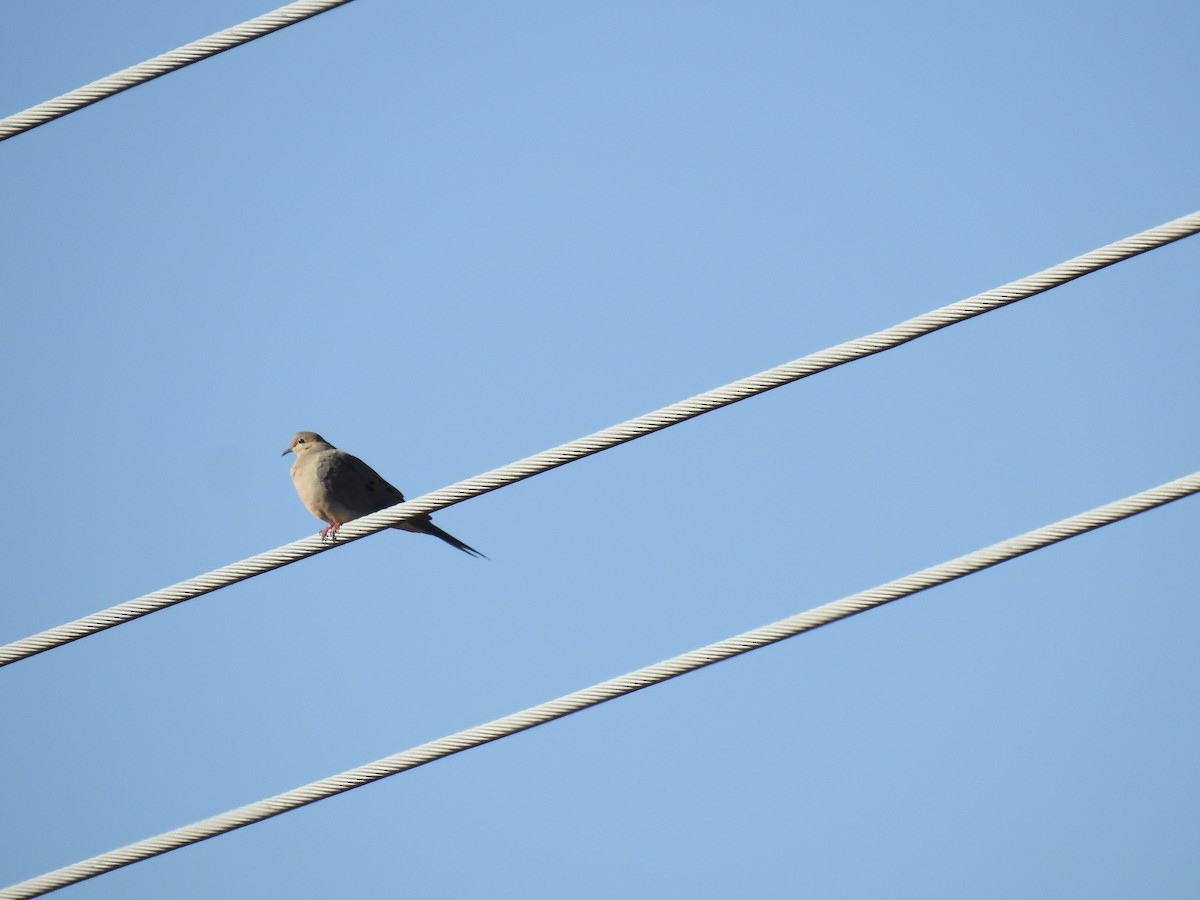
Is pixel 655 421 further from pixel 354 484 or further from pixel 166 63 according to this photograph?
pixel 354 484

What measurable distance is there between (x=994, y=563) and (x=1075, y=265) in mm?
817

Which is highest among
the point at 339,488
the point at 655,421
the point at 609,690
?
the point at 339,488

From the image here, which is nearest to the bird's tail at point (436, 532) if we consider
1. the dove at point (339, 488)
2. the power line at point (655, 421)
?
the dove at point (339, 488)

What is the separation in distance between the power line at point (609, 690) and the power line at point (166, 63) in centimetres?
210

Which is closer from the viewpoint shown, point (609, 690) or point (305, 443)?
point (609, 690)

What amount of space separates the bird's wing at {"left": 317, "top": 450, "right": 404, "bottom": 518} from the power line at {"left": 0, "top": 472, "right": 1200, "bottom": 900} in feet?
14.8

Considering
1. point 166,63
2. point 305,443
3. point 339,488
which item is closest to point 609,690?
point 166,63

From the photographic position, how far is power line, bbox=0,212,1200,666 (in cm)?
423

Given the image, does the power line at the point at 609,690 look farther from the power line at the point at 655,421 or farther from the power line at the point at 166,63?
the power line at the point at 166,63

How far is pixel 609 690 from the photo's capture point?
4.35m

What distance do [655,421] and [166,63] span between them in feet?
5.89

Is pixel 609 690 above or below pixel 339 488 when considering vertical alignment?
below

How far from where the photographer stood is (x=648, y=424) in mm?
4477

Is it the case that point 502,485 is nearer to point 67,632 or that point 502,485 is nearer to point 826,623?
point 826,623
